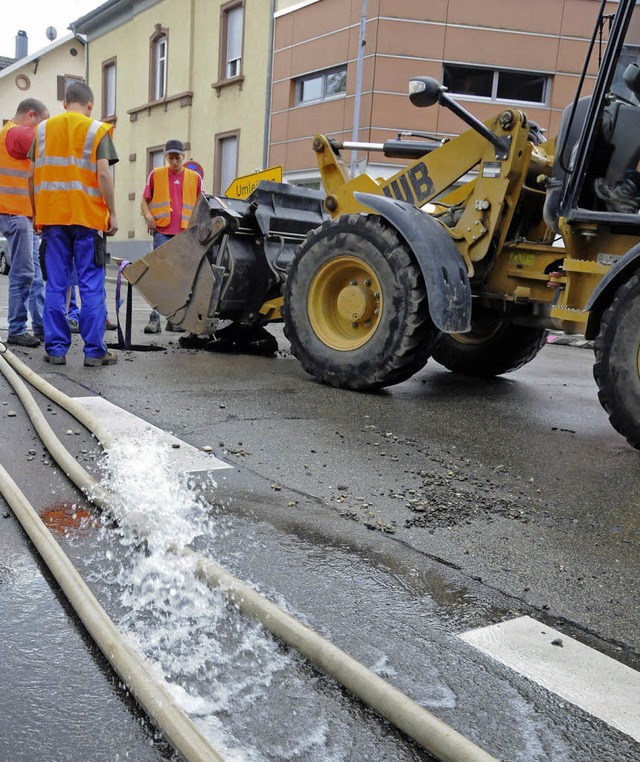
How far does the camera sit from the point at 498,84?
18719 mm

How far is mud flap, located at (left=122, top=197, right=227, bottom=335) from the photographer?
6453 millimetres

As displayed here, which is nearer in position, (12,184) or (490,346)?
(490,346)

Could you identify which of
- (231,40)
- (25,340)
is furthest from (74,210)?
(231,40)

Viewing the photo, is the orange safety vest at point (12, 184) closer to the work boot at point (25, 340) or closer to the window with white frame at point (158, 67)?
the work boot at point (25, 340)

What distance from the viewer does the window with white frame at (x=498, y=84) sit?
18641mm

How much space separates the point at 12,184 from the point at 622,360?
5.46 m

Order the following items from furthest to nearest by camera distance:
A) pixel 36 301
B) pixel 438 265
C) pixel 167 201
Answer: pixel 167 201
pixel 36 301
pixel 438 265

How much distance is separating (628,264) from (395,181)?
7.02 feet

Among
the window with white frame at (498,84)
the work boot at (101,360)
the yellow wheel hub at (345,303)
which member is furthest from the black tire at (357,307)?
the window with white frame at (498,84)

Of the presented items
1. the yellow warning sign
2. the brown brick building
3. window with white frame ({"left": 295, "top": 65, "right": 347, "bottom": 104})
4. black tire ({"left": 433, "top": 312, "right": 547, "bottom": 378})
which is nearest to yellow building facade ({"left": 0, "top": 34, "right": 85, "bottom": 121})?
window with white frame ({"left": 295, "top": 65, "right": 347, "bottom": 104})

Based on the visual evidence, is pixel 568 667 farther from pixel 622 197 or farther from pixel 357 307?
pixel 357 307

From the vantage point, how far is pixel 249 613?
2109mm

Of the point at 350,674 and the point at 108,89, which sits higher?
the point at 108,89

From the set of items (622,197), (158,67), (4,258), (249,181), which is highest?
(158,67)
